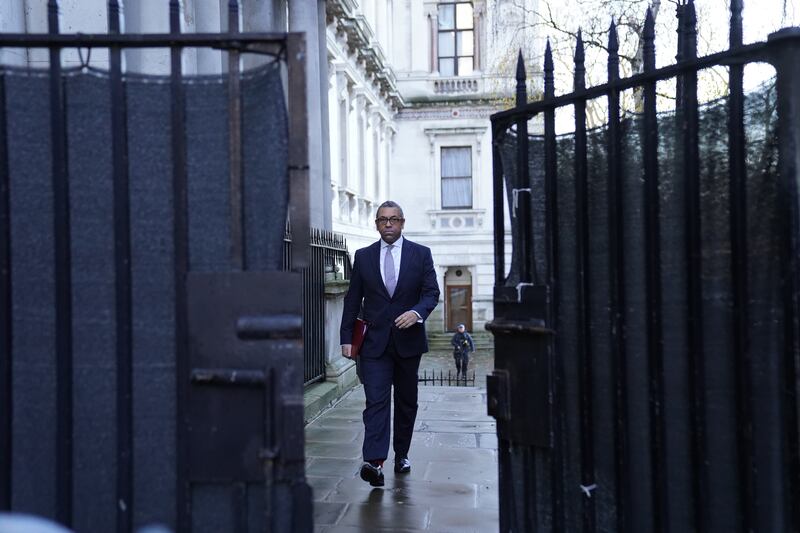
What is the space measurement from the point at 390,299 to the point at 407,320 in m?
0.27

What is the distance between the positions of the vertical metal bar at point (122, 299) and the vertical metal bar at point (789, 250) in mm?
2224

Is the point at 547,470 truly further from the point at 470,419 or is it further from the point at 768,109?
the point at 470,419

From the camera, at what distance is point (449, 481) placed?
5.71m

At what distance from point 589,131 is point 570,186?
245 millimetres

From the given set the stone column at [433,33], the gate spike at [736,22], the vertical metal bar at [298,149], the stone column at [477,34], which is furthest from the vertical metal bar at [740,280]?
the stone column at [433,33]

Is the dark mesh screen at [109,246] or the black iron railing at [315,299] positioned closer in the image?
the dark mesh screen at [109,246]

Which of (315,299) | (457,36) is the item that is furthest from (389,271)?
(457,36)

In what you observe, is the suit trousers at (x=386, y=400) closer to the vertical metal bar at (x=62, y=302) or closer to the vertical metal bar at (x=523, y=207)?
the vertical metal bar at (x=523, y=207)

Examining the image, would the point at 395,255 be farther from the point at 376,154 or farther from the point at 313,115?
the point at 376,154

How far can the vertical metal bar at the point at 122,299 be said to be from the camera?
2623 mm

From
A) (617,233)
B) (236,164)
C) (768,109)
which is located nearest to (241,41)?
(236,164)

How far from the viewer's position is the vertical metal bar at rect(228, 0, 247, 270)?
2596 millimetres

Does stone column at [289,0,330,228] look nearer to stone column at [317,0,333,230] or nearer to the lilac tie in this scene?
stone column at [317,0,333,230]

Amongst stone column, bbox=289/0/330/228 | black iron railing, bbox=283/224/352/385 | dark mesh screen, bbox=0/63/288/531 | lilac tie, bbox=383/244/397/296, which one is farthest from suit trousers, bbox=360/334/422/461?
stone column, bbox=289/0/330/228
